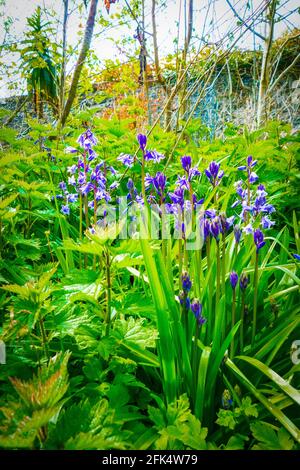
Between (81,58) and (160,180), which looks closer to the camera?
(160,180)

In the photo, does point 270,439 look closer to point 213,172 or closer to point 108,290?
point 108,290

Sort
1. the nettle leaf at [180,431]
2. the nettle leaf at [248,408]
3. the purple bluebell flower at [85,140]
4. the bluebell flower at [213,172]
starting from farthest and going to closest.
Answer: the purple bluebell flower at [85,140]
the bluebell flower at [213,172]
the nettle leaf at [248,408]
the nettle leaf at [180,431]

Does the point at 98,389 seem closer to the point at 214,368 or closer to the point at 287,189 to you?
the point at 214,368

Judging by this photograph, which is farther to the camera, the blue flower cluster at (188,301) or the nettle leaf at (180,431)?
the blue flower cluster at (188,301)

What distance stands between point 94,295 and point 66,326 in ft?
0.43

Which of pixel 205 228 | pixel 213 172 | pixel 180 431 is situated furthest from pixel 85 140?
pixel 180 431

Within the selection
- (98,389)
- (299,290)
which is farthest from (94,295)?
(299,290)

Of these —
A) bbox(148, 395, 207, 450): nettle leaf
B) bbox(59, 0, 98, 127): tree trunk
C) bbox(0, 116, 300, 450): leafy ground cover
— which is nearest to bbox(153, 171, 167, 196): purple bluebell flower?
bbox(0, 116, 300, 450): leafy ground cover

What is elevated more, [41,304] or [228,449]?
[41,304]

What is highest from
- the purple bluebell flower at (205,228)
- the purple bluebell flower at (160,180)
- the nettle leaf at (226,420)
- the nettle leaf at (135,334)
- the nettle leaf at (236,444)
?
the purple bluebell flower at (160,180)

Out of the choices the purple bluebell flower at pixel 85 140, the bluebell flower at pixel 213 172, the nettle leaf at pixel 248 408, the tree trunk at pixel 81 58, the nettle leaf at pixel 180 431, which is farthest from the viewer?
the tree trunk at pixel 81 58

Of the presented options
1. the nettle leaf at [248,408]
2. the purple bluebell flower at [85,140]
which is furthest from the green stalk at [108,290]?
the purple bluebell flower at [85,140]

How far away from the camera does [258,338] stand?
1.13 meters

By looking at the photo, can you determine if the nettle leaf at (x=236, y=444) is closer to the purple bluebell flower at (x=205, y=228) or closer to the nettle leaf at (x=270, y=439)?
the nettle leaf at (x=270, y=439)
